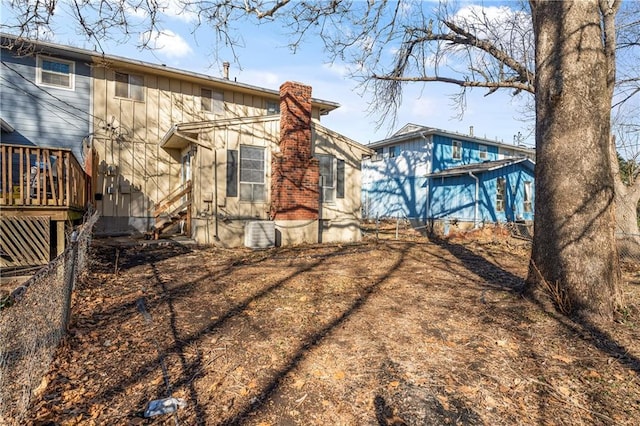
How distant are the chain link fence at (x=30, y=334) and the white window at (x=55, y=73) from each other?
10.6m

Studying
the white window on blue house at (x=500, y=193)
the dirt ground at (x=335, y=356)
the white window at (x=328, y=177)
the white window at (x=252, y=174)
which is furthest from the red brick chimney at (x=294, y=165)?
the white window on blue house at (x=500, y=193)

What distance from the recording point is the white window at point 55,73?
36.9 ft

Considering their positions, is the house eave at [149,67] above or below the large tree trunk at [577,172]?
above

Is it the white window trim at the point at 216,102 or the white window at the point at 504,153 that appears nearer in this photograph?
the white window trim at the point at 216,102

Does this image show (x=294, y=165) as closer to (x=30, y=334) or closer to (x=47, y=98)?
(x=47, y=98)

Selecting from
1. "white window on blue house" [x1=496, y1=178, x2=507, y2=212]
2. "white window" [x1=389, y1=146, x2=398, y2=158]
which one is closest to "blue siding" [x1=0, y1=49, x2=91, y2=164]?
"white window" [x1=389, y1=146, x2=398, y2=158]

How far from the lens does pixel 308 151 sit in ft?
36.8

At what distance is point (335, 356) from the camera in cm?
336

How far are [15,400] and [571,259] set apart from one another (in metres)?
5.66

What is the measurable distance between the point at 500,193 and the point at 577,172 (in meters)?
14.8

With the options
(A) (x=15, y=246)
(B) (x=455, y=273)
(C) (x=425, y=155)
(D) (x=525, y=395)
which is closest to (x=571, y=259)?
(D) (x=525, y=395)

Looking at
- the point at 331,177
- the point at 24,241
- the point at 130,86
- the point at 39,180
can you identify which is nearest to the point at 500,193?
the point at 331,177

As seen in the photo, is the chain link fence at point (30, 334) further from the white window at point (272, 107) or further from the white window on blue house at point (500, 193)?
the white window on blue house at point (500, 193)

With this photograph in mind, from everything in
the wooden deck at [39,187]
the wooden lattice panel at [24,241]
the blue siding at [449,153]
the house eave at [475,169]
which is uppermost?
the blue siding at [449,153]
